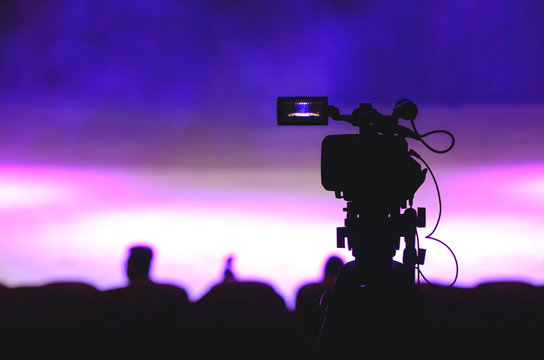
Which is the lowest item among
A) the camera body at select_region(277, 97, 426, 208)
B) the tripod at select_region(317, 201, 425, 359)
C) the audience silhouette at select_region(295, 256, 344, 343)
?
the audience silhouette at select_region(295, 256, 344, 343)

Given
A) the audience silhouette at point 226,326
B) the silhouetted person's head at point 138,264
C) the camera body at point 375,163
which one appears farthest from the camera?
the silhouetted person's head at point 138,264

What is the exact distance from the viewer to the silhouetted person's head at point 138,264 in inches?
104

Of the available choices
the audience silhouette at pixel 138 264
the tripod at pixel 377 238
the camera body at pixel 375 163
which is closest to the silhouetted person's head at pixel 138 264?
the audience silhouette at pixel 138 264

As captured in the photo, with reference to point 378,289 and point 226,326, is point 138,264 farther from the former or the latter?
point 378,289

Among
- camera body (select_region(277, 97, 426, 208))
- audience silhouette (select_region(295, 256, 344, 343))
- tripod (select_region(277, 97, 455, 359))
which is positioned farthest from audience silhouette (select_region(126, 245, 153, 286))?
camera body (select_region(277, 97, 426, 208))

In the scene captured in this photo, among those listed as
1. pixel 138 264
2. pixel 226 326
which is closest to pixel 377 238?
pixel 226 326

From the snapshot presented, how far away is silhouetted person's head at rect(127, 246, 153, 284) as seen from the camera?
2.65 meters

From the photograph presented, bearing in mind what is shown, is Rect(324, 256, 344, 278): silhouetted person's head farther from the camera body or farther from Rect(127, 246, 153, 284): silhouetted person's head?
the camera body

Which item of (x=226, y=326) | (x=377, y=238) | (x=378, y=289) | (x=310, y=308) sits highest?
(x=377, y=238)

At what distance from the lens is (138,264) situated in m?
2.67

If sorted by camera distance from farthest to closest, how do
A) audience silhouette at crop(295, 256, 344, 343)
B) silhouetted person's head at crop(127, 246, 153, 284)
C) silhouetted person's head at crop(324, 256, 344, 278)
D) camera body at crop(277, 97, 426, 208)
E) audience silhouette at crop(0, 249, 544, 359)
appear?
silhouetted person's head at crop(127, 246, 153, 284), silhouetted person's head at crop(324, 256, 344, 278), audience silhouette at crop(295, 256, 344, 343), audience silhouette at crop(0, 249, 544, 359), camera body at crop(277, 97, 426, 208)

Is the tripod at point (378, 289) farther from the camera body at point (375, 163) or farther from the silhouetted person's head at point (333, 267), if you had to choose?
the silhouetted person's head at point (333, 267)

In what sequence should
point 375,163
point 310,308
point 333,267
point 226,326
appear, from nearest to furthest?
point 375,163
point 226,326
point 310,308
point 333,267

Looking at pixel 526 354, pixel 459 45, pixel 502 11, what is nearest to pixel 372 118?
pixel 526 354
